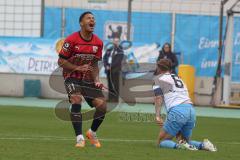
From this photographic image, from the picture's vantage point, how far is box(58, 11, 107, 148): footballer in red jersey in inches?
499

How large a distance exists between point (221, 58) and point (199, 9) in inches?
129

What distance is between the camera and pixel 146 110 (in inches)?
910

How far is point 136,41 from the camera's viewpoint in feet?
92.1

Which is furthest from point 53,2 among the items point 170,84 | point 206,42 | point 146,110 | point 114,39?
point 170,84

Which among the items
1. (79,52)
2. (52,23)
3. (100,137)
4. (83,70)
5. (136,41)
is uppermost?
(52,23)

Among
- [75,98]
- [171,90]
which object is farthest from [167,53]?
[75,98]

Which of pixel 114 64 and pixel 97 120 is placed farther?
pixel 114 64

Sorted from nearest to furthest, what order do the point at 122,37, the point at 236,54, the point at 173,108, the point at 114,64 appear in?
the point at 173,108 → the point at 114,64 → the point at 236,54 → the point at 122,37

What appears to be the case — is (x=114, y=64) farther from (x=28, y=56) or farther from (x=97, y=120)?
(x=97, y=120)

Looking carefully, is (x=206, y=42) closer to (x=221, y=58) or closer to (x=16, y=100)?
(x=221, y=58)

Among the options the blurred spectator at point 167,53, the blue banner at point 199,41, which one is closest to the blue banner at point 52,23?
the blue banner at point 199,41

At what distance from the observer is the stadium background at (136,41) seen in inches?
1057

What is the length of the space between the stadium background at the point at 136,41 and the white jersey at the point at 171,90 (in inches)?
518

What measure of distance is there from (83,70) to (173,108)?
162 centimetres
